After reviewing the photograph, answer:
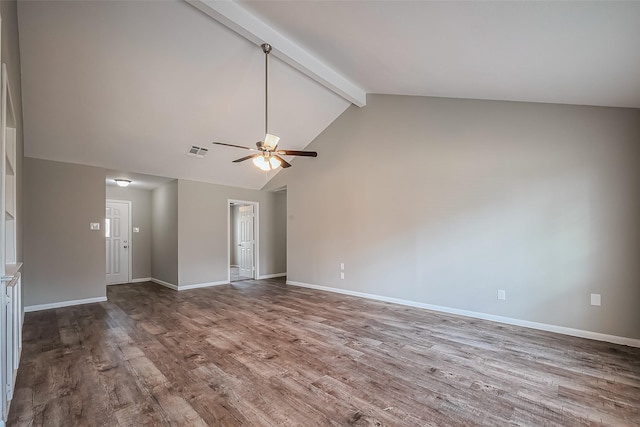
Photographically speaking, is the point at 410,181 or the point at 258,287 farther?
the point at 258,287

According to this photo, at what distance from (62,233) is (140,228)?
2.40m

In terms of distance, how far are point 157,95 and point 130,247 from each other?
4732 mm

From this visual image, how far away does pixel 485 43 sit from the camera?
2.61 metres

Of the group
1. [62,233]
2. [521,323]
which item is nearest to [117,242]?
[62,233]

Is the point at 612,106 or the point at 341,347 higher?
the point at 612,106

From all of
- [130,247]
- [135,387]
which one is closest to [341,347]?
[135,387]

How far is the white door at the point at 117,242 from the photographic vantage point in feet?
23.2

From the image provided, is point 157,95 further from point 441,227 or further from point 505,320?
point 505,320

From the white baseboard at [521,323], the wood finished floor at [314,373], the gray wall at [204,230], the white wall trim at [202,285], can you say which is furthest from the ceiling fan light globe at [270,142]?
the white wall trim at [202,285]

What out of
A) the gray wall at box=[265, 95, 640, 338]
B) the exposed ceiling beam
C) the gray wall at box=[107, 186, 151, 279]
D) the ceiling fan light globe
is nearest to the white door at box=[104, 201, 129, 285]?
the gray wall at box=[107, 186, 151, 279]

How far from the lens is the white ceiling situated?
2344mm

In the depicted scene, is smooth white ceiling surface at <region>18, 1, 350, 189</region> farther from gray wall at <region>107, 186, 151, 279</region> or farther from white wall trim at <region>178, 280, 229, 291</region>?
white wall trim at <region>178, 280, 229, 291</region>

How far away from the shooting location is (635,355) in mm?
3027

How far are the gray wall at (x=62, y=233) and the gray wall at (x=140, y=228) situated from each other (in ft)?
6.53
